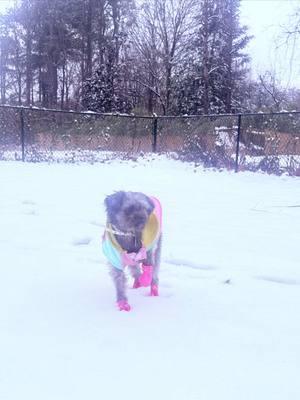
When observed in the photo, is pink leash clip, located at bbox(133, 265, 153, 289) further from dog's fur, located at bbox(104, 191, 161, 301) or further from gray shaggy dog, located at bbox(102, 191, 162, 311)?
dog's fur, located at bbox(104, 191, 161, 301)

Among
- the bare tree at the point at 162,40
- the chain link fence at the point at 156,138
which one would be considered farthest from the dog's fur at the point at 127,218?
the bare tree at the point at 162,40

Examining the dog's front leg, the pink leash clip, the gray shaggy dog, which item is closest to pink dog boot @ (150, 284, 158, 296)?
the pink leash clip

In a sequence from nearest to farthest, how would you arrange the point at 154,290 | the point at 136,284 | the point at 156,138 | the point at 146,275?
the point at 146,275
the point at 154,290
the point at 136,284
the point at 156,138

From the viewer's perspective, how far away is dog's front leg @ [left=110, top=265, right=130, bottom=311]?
3016 mm

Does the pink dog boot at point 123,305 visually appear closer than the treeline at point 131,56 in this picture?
Yes

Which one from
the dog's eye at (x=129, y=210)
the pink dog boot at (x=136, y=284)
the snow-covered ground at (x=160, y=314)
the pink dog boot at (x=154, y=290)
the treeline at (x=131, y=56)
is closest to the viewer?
the snow-covered ground at (x=160, y=314)

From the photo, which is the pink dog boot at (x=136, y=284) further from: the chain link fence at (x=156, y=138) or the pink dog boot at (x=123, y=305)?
the chain link fence at (x=156, y=138)

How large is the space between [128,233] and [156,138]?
460 inches

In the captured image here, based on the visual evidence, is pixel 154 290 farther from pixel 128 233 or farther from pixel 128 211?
pixel 128 211

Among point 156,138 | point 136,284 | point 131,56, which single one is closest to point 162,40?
point 131,56

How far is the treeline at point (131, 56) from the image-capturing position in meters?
26.8

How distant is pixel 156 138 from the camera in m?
14.4

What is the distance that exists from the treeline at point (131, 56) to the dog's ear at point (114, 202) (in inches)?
873

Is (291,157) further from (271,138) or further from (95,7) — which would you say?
(95,7)
